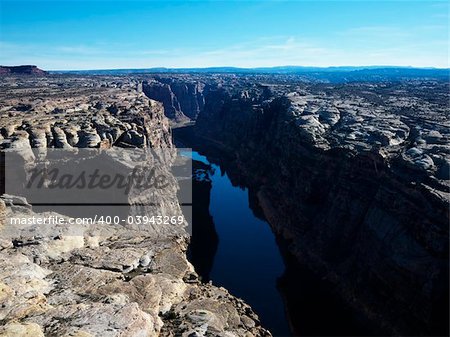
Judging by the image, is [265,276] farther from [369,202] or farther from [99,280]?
[99,280]

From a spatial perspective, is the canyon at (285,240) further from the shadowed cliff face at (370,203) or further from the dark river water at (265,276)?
the dark river water at (265,276)

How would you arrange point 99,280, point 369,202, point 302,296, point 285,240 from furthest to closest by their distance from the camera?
point 285,240 < point 369,202 < point 302,296 < point 99,280

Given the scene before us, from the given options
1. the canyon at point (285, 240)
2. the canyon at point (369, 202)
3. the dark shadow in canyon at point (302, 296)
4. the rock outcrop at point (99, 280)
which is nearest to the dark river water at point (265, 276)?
the dark shadow in canyon at point (302, 296)

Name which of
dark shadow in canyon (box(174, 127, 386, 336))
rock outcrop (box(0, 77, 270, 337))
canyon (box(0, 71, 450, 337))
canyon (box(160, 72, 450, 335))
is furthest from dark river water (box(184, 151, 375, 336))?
rock outcrop (box(0, 77, 270, 337))

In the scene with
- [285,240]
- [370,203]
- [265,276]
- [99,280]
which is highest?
[99,280]

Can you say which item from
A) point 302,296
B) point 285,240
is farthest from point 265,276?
point 285,240

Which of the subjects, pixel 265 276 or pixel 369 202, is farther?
pixel 265 276

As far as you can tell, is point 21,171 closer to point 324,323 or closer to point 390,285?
point 324,323
